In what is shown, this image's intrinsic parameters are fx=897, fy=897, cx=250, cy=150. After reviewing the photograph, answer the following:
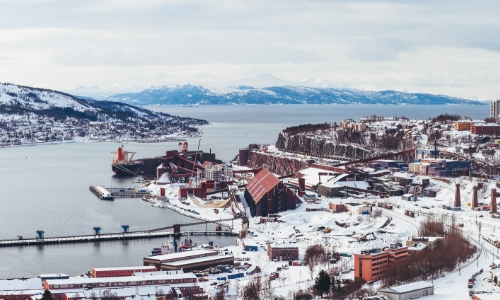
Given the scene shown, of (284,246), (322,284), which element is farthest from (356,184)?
(322,284)

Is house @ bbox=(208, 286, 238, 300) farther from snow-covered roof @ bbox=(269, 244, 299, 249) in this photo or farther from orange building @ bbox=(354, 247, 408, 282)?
snow-covered roof @ bbox=(269, 244, 299, 249)

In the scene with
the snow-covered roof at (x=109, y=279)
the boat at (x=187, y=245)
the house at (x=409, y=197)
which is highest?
the house at (x=409, y=197)

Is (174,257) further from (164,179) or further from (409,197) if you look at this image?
(164,179)

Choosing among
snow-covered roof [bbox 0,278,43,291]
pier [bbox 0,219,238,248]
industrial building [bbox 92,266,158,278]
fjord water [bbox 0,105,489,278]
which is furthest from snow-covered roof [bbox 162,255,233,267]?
pier [bbox 0,219,238,248]

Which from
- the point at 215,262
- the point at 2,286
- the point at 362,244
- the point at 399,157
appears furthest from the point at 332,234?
the point at 399,157

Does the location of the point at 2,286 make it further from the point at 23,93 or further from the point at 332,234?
the point at 23,93

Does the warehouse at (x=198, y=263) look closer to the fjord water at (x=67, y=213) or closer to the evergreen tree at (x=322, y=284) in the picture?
the fjord water at (x=67, y=213)

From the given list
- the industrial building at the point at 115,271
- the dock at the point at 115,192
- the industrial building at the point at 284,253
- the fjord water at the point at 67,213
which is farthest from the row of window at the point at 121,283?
the dock at the point at 115,192
